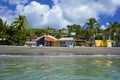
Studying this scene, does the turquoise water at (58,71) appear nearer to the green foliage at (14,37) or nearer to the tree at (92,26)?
the green foliage at (14,37)

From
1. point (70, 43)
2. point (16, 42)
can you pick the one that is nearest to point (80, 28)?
point (70, 43)

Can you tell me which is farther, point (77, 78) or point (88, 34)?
point (88, 34)

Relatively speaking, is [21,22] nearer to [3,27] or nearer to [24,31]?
[24,31]

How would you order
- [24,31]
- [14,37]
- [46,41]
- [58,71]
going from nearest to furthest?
[58,71], [14,37], [24,31], [46,41]

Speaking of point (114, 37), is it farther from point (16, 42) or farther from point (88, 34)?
point (16, 42)

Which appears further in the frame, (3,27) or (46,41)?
(46,41)

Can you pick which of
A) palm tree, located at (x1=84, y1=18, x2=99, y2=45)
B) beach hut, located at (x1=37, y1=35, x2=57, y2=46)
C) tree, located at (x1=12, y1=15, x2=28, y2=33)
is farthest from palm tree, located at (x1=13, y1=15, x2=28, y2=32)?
palm tree, located at (x1=84, y1=18, x2=99, y2=45)

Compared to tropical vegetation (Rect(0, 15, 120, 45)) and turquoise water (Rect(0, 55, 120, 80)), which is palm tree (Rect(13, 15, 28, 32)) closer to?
tropical vegetation (Rect(0, 15, 120, 45))

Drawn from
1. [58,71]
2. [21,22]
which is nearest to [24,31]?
[21,22]

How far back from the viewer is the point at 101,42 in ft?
241

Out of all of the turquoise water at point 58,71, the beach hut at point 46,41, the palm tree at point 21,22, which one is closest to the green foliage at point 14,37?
the palm tree at point 21,22

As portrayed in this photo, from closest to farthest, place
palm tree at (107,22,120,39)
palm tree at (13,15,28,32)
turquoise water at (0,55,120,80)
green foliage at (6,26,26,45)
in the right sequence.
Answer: turquoise water at (0,55,120,80), green foliage at (6,26,26,45), palm tree at (13,15,28,32), palm tree at (107,22,120,39)

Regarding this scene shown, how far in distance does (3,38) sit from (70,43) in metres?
22.4

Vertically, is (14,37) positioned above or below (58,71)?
above
